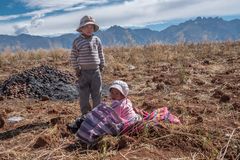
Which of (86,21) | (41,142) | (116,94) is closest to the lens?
(41,142)

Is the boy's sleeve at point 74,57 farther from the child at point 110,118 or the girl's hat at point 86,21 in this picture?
the child at point 110,118

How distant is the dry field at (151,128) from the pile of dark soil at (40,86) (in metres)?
0.03

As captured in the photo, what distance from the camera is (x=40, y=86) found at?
7926mm

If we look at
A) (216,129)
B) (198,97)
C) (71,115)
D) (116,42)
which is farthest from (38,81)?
(116,42)

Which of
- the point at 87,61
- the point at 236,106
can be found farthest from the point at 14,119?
the point at 236,106

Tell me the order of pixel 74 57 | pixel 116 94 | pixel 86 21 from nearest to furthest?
pixel 116 94
pixel 86 21
pixel 74 57

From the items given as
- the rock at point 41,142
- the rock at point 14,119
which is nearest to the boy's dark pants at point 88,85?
the rock at point 14,119

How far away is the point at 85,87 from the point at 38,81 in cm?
267

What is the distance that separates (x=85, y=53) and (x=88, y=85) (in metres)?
0.46

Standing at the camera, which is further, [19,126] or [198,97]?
[198,97]

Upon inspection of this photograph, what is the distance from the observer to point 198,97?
7016 millimetres

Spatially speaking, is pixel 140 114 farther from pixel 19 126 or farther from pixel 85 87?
pixel 19 126

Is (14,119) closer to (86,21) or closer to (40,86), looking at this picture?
(86,21)

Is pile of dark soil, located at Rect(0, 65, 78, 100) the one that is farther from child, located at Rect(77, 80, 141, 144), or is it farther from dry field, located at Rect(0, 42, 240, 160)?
child, located at Rect(77, 80, 141, 144)
